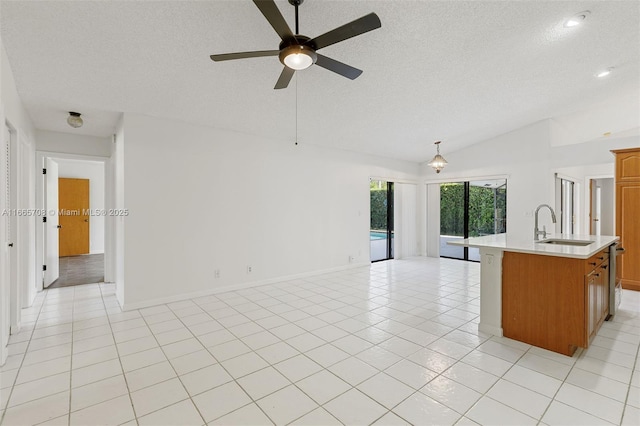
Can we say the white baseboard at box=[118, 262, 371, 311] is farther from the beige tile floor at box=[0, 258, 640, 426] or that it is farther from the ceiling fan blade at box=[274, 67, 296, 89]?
the ceiling fan blade at box=[274, 67, 296, 89]

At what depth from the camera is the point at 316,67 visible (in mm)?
3287

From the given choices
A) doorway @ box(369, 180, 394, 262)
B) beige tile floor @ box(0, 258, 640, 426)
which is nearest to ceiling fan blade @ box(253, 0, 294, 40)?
beige tile floor @ box(0, 258, 640, 426)

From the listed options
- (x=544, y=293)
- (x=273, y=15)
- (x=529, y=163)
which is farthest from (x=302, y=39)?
(x=529, y=163)

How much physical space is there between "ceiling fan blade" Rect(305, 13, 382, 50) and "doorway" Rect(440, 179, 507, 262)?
248 inches

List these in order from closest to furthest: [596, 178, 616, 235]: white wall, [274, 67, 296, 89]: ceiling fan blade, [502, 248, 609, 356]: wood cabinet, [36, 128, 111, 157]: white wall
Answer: [274, 67, 296, 89]: ceiling fan blade
[502, 248, 609, 356]: wood cabinet
[36, 128, 111, 157]: white wall
[596, 178, 616, 235]: white wall

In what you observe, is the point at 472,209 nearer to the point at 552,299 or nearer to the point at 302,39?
the point at 552,299

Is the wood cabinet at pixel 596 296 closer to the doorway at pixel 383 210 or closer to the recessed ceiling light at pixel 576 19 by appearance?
the recessed ceiling light at pixel 576 19

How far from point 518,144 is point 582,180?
8.68 feet

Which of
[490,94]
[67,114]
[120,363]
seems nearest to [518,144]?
[490,94]

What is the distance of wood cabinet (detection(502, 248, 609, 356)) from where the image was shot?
8.36ft

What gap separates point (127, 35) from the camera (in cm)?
252

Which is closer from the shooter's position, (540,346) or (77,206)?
(540,346)

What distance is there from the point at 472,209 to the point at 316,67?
5892 millimetres

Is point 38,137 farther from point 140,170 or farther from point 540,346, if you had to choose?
point 540,346
